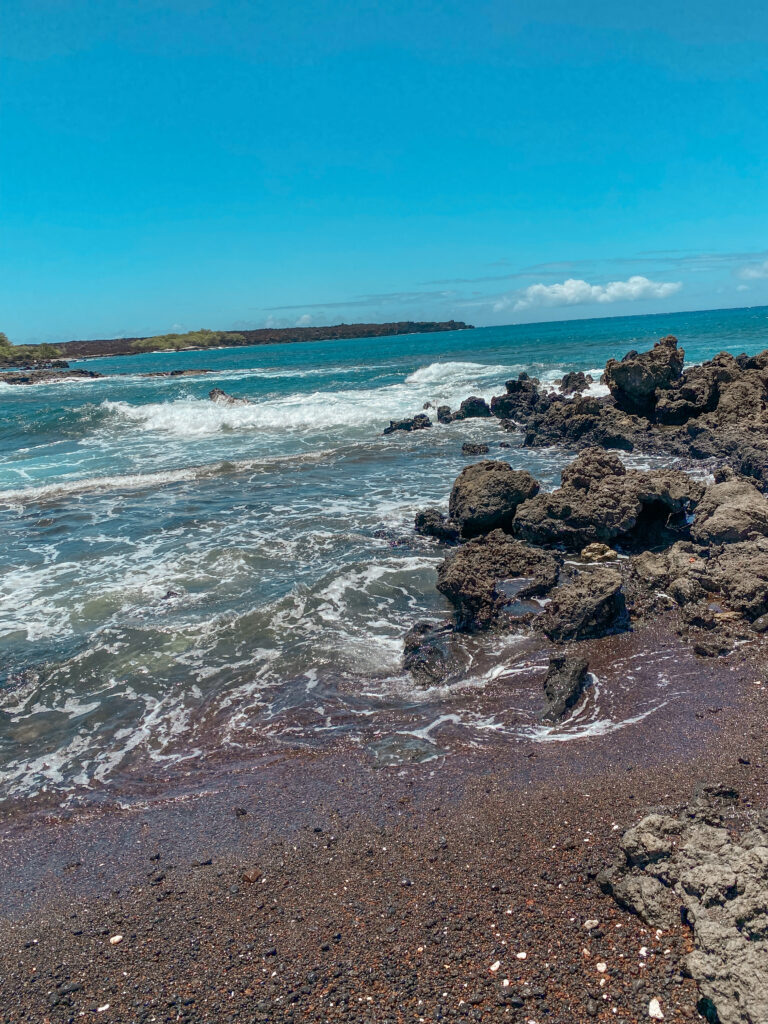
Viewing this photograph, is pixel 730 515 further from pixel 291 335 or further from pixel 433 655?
pixel 291 335

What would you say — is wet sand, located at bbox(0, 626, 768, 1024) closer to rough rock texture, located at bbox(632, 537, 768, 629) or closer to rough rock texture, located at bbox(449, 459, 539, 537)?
rough rock texture, located at bbox(632, 537, 768, 629)

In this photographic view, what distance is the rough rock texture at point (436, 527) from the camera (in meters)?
11.2

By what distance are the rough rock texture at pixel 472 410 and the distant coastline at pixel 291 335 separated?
123 meters

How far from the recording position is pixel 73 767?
5.87 m

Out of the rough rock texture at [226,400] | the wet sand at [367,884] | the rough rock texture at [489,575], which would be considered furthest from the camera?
the rough rock texture at [226,400]

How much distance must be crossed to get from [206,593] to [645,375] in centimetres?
1568

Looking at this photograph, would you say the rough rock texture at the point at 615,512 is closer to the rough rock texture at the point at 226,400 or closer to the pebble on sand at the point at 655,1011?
the pebble on sand at the point at 655,1011

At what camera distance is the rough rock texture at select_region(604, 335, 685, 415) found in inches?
773

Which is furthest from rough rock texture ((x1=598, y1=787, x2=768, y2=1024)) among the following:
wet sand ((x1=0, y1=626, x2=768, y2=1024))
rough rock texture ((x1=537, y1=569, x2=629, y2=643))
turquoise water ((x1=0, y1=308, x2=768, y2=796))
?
rough rock texture ((x1=537, y1=569, x2=629, y2=643))

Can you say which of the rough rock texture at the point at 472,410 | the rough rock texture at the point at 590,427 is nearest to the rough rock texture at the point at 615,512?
the rough rock texture at the point at 590,427

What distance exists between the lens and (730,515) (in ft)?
29.7

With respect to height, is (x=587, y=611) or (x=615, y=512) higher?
(x=615, y=512)

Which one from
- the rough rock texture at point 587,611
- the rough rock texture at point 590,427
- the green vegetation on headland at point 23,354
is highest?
the green vegetation on headland at point 23,354

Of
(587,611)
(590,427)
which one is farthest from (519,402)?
(587,611)
